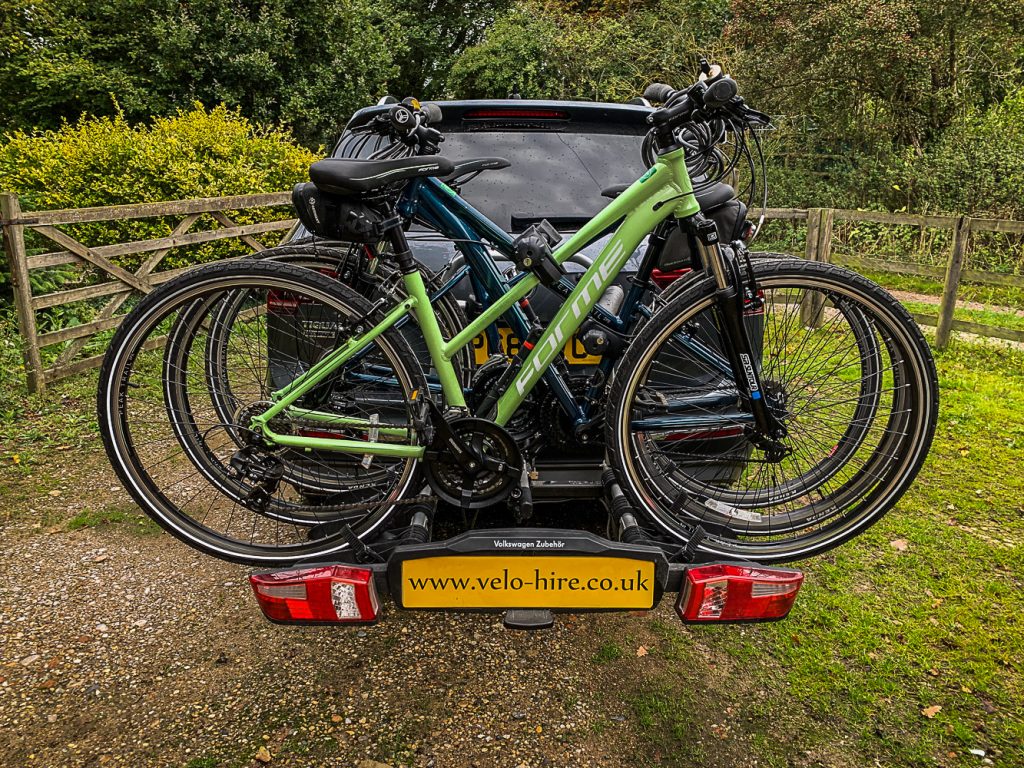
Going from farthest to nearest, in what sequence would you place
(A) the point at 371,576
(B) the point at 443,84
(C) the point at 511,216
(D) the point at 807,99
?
(B) the point at 443,84, (D) the point at 807,99, (C) the point at 511,216, (A) the point at 371,576

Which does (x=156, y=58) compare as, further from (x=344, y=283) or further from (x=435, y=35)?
(x=344, y=283)

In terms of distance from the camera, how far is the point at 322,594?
6.59 ft

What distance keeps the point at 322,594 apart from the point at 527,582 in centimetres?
58

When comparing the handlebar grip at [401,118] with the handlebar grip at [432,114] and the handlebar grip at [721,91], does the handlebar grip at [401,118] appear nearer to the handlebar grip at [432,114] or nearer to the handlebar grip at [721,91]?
the handlebar grip at [432,114]

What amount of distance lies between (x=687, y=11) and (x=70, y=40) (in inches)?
517

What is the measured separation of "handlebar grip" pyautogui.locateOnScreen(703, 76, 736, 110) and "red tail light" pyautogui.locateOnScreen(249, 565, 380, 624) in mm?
1747

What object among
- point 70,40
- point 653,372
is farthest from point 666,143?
point 70,40

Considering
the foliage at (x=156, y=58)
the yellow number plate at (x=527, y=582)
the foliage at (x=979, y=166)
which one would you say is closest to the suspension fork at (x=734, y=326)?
the yellow number plate at (x=527, y=582)

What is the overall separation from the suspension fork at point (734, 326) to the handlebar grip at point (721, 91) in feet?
1.13

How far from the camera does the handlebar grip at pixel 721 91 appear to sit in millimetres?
2186

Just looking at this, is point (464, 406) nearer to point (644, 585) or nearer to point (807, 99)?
point (644, 585)

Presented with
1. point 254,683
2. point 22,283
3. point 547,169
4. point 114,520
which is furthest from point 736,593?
point 22,283

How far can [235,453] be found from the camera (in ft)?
7.91

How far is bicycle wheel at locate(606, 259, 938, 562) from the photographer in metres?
2.20
